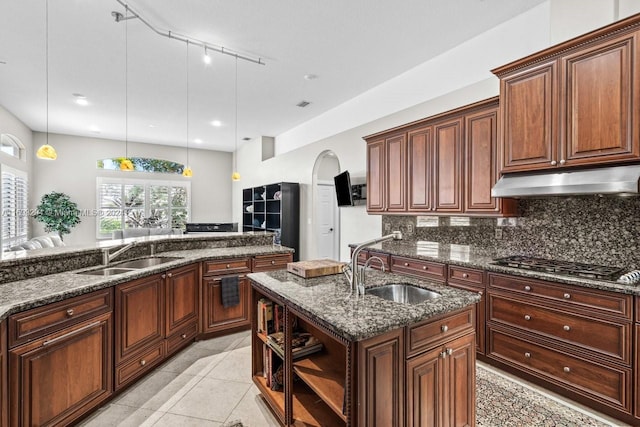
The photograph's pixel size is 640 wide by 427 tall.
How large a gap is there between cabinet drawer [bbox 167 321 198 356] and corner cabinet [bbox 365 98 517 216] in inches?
103

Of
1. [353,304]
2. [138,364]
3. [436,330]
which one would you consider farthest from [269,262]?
[436,330]

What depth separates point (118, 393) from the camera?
2.27 metres

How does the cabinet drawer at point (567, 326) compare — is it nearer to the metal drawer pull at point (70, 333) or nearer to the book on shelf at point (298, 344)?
the book on shelf at point (298, 344)

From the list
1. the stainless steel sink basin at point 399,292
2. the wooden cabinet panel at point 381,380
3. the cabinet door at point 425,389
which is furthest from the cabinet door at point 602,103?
the wooden cabinet panel at point 381,380

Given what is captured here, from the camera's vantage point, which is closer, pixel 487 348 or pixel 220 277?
pixel 487 348

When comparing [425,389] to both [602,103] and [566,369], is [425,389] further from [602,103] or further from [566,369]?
[602,103]

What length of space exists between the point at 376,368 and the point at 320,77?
3973 millimetres

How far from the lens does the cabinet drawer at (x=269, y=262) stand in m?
3.48

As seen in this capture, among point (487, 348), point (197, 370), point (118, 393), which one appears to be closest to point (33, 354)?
point (118, 393)

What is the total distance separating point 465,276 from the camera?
2.76 meters

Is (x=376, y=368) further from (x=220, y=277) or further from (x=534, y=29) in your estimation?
(x=534, y=29)

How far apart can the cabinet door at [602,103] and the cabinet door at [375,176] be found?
206 centimetres

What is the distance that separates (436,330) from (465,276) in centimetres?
149

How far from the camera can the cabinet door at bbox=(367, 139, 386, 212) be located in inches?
161
